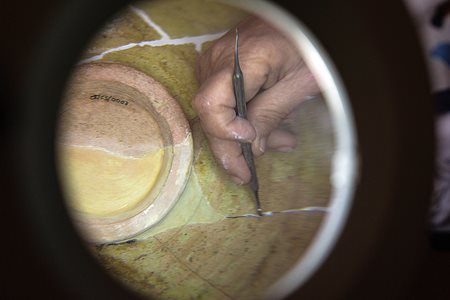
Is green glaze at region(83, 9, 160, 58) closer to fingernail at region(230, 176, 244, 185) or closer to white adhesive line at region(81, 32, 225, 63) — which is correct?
white adhesive line at region(81, 32, 225, 63)

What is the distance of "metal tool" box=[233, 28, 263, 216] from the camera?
0.63 metres

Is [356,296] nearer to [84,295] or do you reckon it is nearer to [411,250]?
[411,250]

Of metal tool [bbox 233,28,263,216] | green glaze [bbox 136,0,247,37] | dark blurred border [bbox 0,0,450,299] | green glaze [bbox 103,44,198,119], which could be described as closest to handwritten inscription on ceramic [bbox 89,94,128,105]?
green glaze [bbox 103,44,198,119]

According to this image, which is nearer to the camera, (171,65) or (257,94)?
(257,94)

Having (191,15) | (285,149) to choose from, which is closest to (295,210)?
(285,149)

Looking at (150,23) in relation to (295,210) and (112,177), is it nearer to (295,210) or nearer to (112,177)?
(112,177)

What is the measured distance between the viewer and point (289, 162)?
65cm

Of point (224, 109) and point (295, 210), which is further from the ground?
point (224, 109)

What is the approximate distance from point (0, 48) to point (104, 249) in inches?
20.2

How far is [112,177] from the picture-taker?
827mm

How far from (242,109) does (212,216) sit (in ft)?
0.75

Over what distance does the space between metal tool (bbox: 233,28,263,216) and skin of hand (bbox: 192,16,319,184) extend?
1cm

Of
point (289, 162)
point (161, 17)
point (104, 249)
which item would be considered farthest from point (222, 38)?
point (104, 249)

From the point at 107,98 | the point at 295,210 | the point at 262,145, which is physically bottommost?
the point at 295,210
